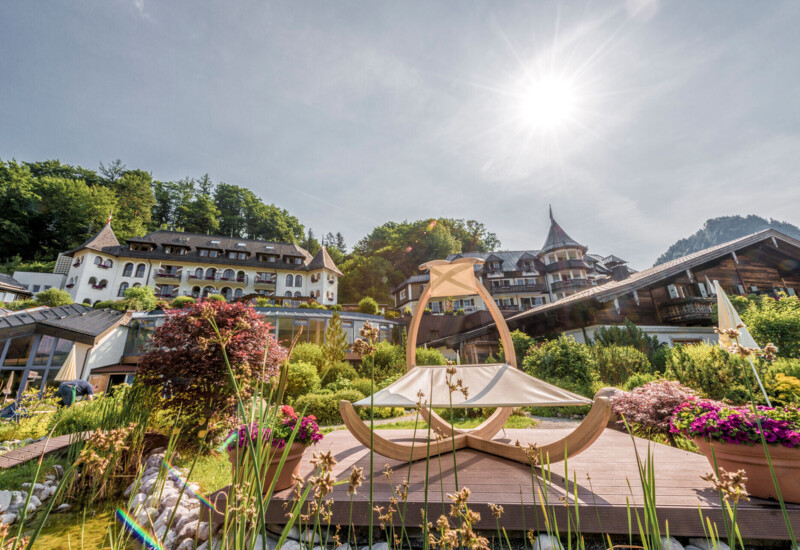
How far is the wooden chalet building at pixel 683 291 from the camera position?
1224cm

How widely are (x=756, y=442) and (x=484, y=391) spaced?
6.85 ft

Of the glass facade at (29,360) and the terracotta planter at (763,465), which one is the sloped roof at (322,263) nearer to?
the glass facade at (29,360)

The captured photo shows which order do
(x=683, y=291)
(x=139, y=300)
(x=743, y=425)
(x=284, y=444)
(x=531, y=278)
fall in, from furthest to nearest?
1. (x=531, y=278)
2. (x=139, y=300)
3. (x=683, y=291)
4. (x=284, y=444)
5. (x=743, y=425)

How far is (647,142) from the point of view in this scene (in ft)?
27.3

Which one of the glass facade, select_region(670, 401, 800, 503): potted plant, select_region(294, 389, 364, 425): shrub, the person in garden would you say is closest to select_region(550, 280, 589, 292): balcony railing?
select_region(294, 389, 364, 425): shrub

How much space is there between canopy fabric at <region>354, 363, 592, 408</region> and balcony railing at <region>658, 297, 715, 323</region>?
494 inches

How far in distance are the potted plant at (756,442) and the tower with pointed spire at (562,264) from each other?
109 feet

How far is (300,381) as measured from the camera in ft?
32.9

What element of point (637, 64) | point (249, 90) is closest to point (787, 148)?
point (637, 64)

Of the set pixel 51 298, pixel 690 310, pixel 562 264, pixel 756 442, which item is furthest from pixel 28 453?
pixel 562 264

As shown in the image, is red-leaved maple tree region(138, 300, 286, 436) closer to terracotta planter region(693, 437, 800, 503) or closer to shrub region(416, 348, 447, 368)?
terracotta planter region(693, 437, 800, 503)

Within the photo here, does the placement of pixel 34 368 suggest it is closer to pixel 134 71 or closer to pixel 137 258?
pixel 134 71

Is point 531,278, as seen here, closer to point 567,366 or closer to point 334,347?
point 567,366

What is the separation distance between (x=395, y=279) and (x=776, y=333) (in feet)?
106
